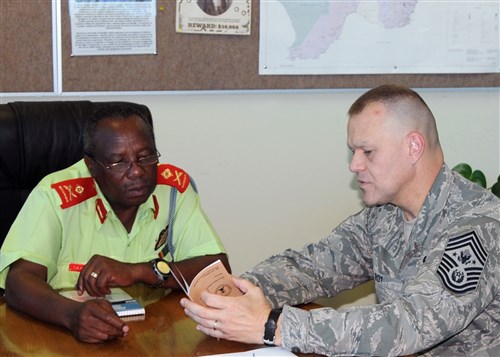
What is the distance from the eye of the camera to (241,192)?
3629mm

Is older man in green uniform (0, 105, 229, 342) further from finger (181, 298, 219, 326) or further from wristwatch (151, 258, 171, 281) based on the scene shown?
finger (181, 298, 219, 326)

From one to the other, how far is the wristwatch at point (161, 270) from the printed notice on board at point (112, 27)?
47.9 inches

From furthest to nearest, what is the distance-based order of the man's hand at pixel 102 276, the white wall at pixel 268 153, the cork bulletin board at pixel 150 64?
1. the white wall at pixel 268 153
2. the cork bulletin board at pixel 150 64
3. the man's hand at pixel 102 276

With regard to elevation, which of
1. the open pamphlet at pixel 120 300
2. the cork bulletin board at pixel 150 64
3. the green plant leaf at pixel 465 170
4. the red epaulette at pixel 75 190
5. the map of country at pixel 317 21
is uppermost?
the map of country at pixel 317 21

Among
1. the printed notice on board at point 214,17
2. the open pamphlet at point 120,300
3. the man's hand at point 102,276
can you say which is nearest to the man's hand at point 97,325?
the open pamphlet at point 120,300

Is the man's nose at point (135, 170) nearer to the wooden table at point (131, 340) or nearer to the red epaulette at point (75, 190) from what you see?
the red epaulette at point (75, 190)

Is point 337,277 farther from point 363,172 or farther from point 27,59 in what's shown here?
point 27,59

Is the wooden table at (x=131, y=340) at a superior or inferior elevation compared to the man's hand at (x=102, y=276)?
inferior

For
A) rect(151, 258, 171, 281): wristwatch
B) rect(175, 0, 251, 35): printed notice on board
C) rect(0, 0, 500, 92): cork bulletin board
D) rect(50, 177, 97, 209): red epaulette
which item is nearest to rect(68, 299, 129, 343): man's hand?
rect(151, 258, 171, 281): wristwatch

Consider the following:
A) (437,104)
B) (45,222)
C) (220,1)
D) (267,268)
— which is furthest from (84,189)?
(437,104)

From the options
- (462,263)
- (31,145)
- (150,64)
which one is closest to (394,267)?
(462,263)

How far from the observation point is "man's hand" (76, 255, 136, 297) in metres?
2.27

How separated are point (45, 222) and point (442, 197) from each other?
108 cm

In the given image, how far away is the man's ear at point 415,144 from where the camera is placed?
7.36ft
